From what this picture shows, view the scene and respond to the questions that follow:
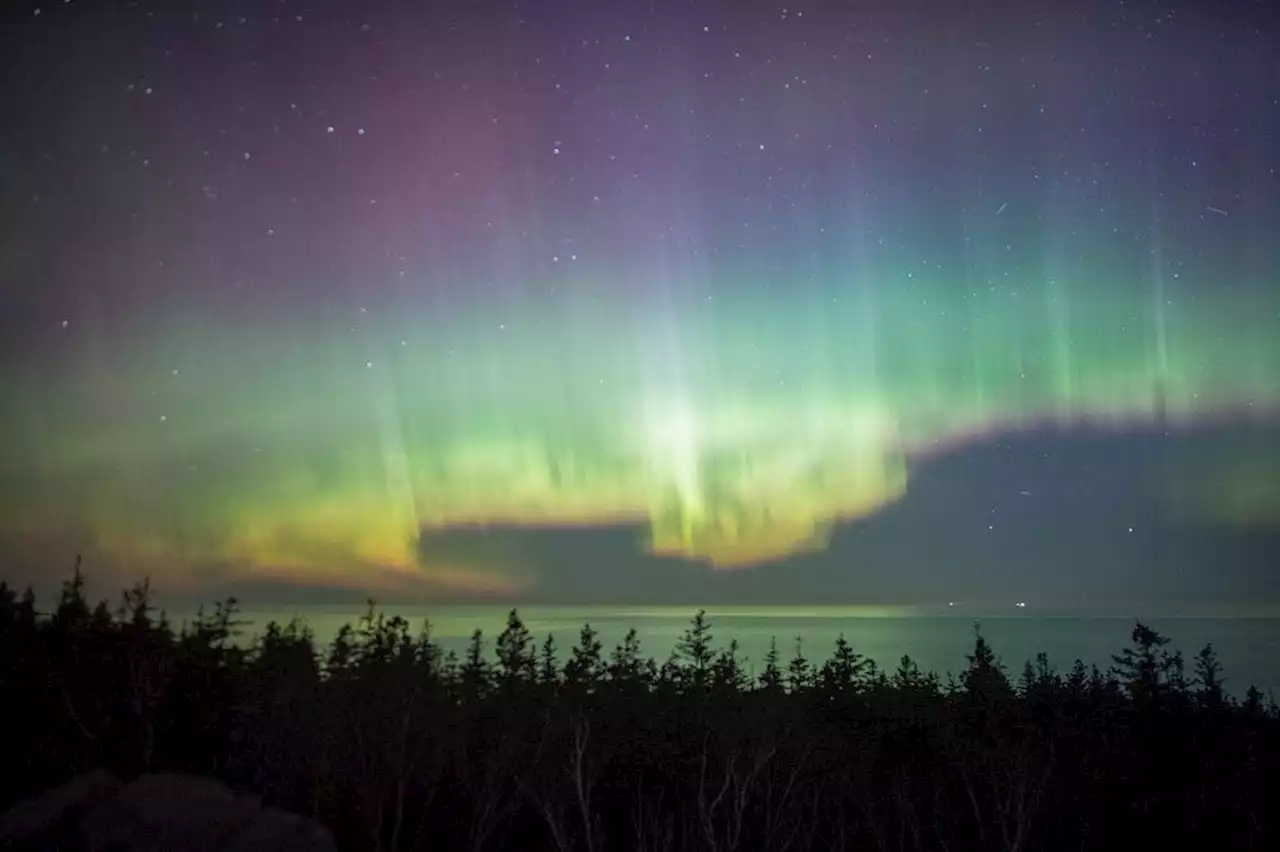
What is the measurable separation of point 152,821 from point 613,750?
1927cm

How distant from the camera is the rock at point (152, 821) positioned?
19.2 m

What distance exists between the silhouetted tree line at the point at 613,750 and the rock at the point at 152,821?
6399mm

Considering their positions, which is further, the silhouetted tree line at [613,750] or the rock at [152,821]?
the silhouetted tree line at [613,750]

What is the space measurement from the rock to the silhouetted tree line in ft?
21.0

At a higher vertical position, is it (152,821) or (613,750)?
(152,821)

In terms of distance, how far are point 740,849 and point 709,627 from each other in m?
18.1

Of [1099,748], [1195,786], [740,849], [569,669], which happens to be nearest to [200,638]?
[569,669]

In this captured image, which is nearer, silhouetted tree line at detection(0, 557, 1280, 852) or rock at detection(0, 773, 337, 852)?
rock at detection(0, 773, 337, 852)

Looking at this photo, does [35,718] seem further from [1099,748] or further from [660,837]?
[1099,748]

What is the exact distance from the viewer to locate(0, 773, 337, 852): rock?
19.2m

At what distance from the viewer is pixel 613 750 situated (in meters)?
35.9

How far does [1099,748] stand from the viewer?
3706 centimetres

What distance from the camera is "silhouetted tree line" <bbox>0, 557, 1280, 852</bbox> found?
29.9 m

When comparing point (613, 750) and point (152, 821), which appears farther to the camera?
point (613, 750)
